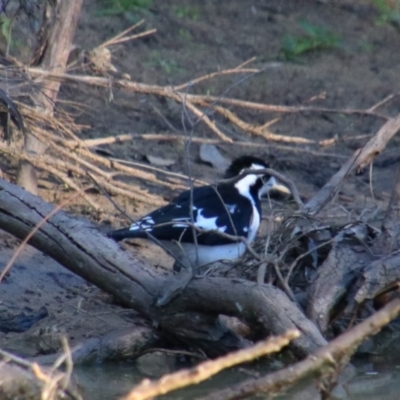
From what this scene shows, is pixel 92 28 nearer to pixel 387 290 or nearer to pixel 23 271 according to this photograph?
pixel 23 271

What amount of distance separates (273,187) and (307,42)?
3.49m

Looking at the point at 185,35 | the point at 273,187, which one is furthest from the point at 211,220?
the point at 185,35

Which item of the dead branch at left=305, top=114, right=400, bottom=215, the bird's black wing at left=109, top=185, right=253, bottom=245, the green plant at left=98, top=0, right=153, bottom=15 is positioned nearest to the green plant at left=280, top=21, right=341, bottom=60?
the green plant at left=98, top=0, right=153, bottom=15

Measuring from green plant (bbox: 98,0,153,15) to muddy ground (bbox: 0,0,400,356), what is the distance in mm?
57

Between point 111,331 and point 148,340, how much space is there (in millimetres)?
359

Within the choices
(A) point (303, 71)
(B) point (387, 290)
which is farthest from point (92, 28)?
(B) point (387, 290)

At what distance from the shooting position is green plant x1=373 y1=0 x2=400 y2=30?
11.4 meters

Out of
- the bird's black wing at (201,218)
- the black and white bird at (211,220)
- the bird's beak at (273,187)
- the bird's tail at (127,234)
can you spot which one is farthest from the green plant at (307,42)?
the bird's tail at (127,234)

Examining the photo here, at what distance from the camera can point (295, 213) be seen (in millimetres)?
5738

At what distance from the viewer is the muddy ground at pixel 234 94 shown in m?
6.66

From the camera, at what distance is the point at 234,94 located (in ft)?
31.3

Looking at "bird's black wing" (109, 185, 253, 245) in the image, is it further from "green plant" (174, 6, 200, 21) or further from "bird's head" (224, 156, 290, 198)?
"green plant" (174, 6, 200, 21)

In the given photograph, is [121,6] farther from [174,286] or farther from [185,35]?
[174,286]

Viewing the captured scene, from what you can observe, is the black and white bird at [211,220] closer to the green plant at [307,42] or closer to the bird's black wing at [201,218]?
the bird's black wing at [201,218]
